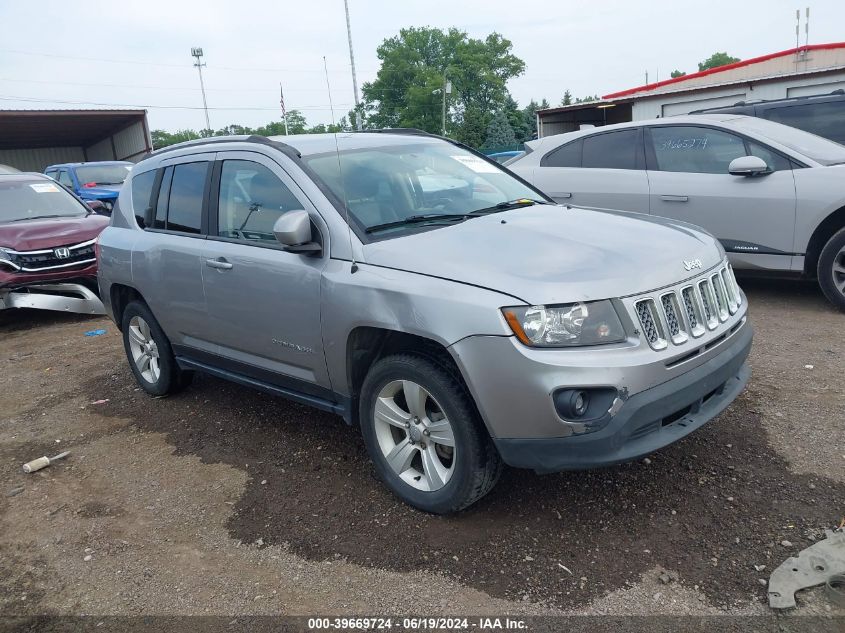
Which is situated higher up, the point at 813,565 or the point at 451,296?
the point at 451,296

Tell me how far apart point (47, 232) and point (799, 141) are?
802 centimetres

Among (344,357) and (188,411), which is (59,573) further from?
(188,411)

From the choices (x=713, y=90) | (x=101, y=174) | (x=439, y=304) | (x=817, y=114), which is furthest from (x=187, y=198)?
(x=713, y=90)

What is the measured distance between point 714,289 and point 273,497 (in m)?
2.43

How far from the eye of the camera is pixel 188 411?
5.05m

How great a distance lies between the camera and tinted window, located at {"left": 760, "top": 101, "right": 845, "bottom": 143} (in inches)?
313

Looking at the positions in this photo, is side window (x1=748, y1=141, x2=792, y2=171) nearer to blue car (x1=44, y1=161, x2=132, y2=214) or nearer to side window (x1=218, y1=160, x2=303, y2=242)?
side window (x1=218, y1=160, x2=303, y2=242)

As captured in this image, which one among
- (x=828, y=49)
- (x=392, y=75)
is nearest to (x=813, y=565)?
(x=828, y=49)

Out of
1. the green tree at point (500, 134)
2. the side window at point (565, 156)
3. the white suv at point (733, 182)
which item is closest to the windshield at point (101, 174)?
the side window at point (565, 156)

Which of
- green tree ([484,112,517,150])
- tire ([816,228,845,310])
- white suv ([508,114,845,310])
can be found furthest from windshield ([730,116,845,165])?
green tree ([484,112,517,150])

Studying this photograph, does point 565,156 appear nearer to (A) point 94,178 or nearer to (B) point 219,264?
(B) point 219,264

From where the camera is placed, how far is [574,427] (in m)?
2.77

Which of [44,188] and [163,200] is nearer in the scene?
[163,200]

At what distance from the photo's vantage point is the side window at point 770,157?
6.17m
